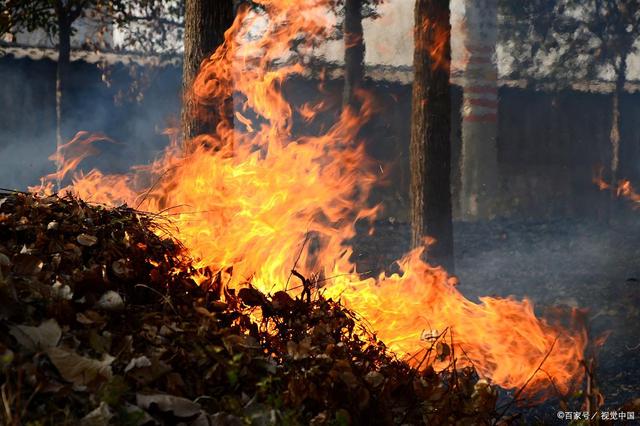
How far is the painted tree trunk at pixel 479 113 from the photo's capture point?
20562 mm

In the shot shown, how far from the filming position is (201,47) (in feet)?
27.1

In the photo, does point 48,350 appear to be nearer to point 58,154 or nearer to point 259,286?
point 259,286

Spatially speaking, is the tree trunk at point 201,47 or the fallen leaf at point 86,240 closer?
the fallen leaf at point 86,240

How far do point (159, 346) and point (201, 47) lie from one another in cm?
500

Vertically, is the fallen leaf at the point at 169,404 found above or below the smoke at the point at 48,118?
below

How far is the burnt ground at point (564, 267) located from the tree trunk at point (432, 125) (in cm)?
210

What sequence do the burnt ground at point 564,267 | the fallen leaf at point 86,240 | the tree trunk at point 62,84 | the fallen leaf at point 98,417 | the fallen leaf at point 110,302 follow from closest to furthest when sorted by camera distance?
the fallen leaf at point 98,417, the fallen leaf at point 110,302, the fallen leaf at point 86,240, the burnt ground at point 564,267, the tree trunk at point 62,84

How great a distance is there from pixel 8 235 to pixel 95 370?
172cm

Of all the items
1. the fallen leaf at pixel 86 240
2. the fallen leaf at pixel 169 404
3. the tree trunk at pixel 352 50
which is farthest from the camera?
the tree trunk at pixel 352 50

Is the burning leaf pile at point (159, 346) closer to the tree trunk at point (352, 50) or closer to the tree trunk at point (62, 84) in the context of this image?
the tree trunk at point (62, 84)

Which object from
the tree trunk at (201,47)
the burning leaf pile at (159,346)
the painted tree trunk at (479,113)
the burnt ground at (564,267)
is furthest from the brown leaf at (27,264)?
the painted tree trunk at (479,113)

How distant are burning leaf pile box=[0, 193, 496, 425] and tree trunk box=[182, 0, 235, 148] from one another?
9.29 feet

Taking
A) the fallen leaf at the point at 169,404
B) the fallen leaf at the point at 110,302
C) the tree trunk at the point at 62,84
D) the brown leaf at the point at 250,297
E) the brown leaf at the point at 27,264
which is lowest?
the fallen leaf at the point at 169,404

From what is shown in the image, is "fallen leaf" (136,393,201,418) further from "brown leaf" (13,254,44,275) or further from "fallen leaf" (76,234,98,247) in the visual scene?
"fallen leaf" (76,234,98,247)
